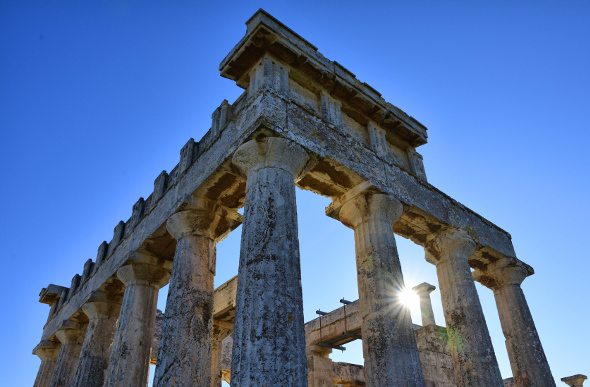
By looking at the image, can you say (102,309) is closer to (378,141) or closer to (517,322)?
(378,141)

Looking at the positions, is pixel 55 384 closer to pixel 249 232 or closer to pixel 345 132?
pixel 249 232

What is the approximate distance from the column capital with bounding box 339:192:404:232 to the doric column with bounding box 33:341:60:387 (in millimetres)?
13168

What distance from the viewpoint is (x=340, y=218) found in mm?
9914

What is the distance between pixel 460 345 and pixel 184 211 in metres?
6.66

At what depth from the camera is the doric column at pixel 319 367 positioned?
16.8m

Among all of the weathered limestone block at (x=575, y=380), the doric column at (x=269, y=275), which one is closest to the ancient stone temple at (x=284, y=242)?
the doric column at (x=269, y=275)

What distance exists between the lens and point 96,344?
12.5m

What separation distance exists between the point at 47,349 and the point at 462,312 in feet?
48.0

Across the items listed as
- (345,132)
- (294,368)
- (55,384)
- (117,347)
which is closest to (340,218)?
(345,132)

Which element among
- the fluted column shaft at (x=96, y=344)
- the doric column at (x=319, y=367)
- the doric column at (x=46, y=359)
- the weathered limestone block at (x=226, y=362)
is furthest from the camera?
the weathered limestone block at (x=226, y=362)

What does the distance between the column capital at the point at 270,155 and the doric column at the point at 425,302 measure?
1224 centimetres

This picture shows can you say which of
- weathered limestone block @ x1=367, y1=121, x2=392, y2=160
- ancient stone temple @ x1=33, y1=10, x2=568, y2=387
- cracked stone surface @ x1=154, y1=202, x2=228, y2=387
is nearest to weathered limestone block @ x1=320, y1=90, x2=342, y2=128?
Answer: ancient stone temple @ x1=33, y1=10, x2=568, y2=387

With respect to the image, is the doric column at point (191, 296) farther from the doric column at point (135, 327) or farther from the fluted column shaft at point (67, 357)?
the fluted column shaft at point (67, 357)

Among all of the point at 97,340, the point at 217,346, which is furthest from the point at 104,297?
the point at 217,346
